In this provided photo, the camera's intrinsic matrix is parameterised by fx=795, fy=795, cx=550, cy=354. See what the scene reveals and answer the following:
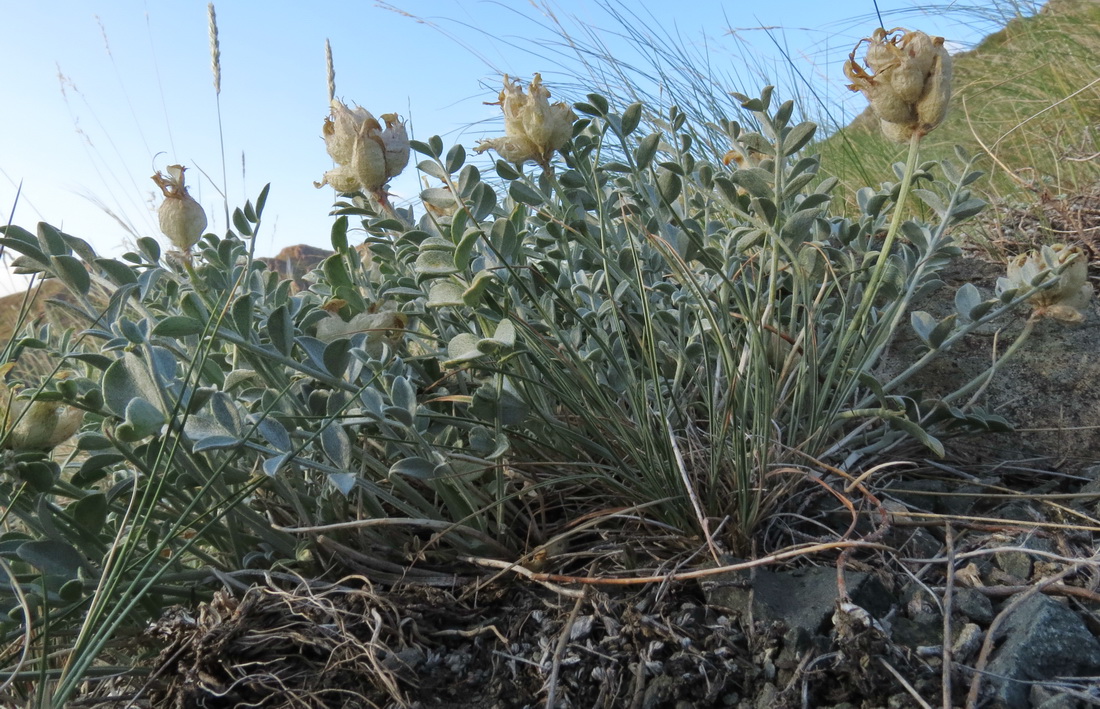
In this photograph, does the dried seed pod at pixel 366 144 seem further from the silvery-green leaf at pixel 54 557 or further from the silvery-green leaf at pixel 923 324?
the silvery-green leaf at pixel 923 324

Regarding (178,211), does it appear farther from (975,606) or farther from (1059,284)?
(1059,284)

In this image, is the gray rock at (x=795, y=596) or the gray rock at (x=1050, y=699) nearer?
the gray rock at (x=1050, y=699)

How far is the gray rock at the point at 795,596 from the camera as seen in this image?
985 millimetres

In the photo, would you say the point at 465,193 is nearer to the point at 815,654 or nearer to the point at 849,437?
the point at 849,437

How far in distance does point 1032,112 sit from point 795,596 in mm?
3908

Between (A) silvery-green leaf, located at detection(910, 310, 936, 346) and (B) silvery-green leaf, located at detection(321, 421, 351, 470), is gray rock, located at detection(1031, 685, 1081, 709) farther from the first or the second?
(B) silvery-green leaf, located at detection(321, 421, 351, 470)

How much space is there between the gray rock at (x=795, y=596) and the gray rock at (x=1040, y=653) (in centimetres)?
14

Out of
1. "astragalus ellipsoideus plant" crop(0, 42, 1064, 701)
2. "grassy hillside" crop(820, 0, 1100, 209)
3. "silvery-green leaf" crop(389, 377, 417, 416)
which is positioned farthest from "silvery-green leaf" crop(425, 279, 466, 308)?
"grassy hillside" crop(820, 0, 1100, 209)

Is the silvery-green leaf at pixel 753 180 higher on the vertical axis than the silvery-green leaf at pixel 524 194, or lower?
lower

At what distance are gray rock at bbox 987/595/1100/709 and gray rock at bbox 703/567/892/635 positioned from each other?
144 millimetres

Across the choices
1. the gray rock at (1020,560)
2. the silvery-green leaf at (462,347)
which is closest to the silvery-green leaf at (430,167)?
the silvery-green leaf at (462,347)

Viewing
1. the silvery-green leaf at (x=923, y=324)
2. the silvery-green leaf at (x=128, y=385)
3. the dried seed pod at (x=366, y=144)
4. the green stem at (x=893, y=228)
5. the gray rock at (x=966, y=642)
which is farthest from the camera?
the silvery-green leaf at (x=923, y=324)

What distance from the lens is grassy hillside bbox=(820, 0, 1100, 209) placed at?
316cm

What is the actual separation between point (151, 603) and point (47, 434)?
0.95ft
